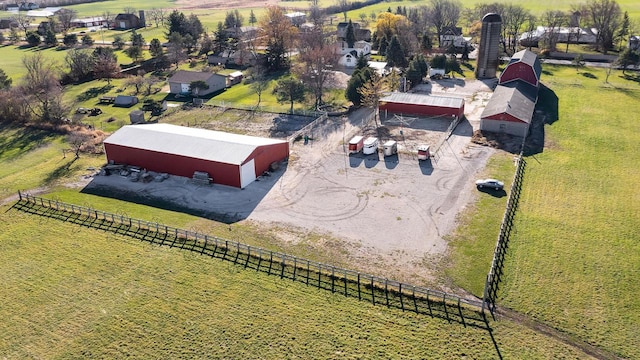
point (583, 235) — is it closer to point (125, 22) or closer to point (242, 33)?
point (242, 33)

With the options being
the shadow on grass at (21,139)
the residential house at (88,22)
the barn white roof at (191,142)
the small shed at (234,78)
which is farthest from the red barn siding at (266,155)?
the residential house at (88,22)

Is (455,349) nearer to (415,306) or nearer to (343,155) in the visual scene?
(415,306)

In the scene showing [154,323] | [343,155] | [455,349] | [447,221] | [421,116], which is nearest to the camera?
[455,349]

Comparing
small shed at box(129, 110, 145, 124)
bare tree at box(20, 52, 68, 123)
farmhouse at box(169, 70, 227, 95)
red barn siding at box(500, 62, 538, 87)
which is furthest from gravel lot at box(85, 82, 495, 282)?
farmhouse at box(169, 70, 227, 95)

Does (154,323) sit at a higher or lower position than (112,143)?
lower

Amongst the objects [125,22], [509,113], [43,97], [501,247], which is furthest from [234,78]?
[125,22]

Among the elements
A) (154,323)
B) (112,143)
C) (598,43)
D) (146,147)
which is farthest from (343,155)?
(598,43)

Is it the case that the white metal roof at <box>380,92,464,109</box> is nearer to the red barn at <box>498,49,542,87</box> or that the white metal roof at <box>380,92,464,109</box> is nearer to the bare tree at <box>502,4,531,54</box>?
the red barn at <box>498,49,542,87</box>
